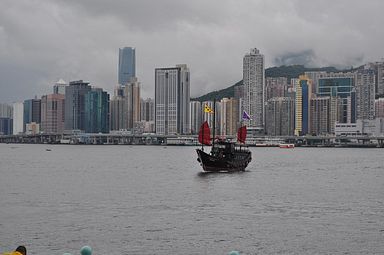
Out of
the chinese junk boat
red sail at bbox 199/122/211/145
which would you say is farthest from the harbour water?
red sail at bbox 199/122/211/145

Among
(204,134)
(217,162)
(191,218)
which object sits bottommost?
(191,218)

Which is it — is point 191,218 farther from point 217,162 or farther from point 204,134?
point 204,134

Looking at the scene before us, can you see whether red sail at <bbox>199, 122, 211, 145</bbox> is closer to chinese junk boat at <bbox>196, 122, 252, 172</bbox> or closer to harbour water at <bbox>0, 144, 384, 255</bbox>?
chinese junk boat at <bbox>196, 122, 252, 172</bbox>

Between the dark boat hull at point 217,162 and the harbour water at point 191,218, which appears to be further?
the dark boat hull at point 217,162

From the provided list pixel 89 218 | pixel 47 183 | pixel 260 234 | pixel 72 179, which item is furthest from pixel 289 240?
pixel 72 179

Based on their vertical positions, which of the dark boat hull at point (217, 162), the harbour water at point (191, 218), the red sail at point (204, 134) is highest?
the red sail at point (204, 134)

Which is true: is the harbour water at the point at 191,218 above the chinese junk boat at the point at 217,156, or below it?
below

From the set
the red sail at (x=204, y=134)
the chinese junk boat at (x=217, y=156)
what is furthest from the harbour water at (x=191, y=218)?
the red sail at (x=204, y=134)

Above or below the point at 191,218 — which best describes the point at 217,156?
above

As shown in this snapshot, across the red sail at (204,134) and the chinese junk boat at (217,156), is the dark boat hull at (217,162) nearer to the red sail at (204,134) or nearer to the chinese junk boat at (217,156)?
the chinese junk boat at (217,156)

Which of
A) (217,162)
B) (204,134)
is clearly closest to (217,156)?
(217,162)

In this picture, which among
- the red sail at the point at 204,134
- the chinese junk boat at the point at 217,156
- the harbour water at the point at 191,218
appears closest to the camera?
the harbour water at the point at 191,218

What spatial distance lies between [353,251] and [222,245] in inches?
239

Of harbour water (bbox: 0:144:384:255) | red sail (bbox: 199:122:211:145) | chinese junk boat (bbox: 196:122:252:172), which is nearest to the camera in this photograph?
harbour water (bbox: 0:144:384:255)
